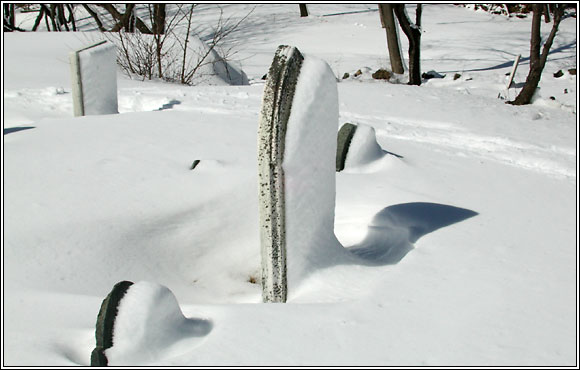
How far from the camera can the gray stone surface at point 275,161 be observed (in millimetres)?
2459

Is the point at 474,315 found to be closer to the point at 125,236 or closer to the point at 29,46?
the point at 125,236

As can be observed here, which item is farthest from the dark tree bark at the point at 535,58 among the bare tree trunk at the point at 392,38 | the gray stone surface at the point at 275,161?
the gray stone surface at the point at 275,161

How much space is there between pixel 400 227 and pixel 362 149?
102 cm

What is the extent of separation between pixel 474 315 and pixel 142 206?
1.80 meters

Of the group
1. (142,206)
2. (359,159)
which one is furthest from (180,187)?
(359,159)

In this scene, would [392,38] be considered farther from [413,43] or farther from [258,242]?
[258,242]

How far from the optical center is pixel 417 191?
12.3 ft

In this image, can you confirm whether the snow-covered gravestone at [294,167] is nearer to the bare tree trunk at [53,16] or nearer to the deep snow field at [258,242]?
the deep snow field at [258,242]

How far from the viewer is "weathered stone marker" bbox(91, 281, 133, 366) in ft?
6.72

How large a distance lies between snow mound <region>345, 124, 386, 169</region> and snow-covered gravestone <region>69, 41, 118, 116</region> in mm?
2323

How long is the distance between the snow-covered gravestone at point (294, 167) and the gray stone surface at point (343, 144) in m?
1.29

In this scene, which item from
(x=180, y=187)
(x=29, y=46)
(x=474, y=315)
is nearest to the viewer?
(x=474, y=315)

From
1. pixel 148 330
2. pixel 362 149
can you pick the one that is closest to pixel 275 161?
pixel 148 330

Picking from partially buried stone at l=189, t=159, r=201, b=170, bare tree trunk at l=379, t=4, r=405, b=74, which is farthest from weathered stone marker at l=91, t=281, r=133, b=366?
bare tree trunk at l=379, t=4, r=405, b=74
